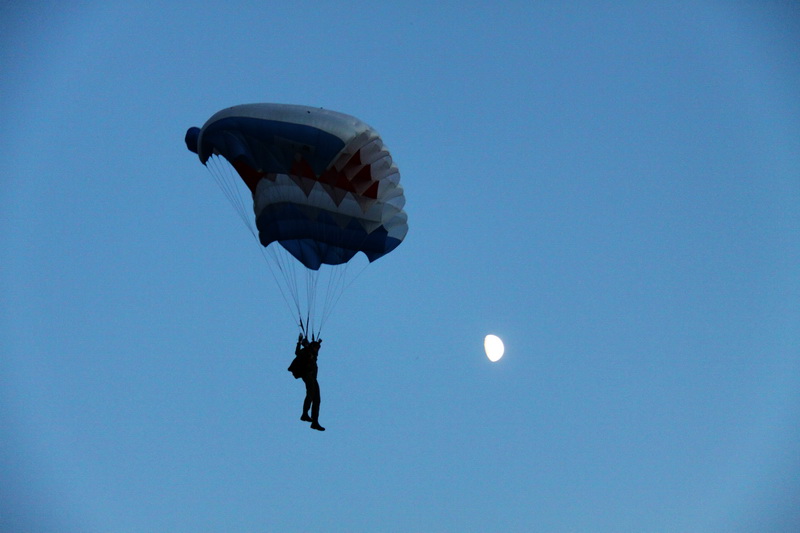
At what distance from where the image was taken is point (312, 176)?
64.0 feet

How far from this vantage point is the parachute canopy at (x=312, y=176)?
18422 mm

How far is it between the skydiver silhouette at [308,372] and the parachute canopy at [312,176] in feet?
9.35

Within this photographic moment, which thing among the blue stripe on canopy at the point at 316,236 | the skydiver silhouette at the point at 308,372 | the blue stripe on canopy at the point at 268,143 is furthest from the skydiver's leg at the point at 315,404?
the blue stripe on canopy at the point at 268,143

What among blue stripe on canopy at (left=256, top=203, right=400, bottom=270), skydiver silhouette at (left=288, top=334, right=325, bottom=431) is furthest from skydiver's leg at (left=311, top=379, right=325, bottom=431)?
blue stripe on canopy at (left=256, top=203, right=400, bottom=270)

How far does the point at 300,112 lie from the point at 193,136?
306 centimetres

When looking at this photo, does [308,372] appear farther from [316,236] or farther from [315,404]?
[316,236]

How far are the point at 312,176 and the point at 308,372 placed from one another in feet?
12.9

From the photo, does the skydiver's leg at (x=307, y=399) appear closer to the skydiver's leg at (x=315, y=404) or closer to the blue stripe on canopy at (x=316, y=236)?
the skydiver's leg at (x=315, y=404)

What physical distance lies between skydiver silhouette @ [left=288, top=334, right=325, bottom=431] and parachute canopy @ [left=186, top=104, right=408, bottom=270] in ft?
9.35

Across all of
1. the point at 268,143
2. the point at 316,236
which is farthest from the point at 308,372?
the point at 268,143

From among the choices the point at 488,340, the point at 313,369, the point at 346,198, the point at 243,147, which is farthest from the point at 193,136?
the point at 488,340

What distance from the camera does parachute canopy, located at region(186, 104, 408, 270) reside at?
1842 cm

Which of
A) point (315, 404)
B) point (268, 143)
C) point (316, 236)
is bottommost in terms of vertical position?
point (315, 404)

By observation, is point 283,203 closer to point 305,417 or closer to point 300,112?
point 300,112
